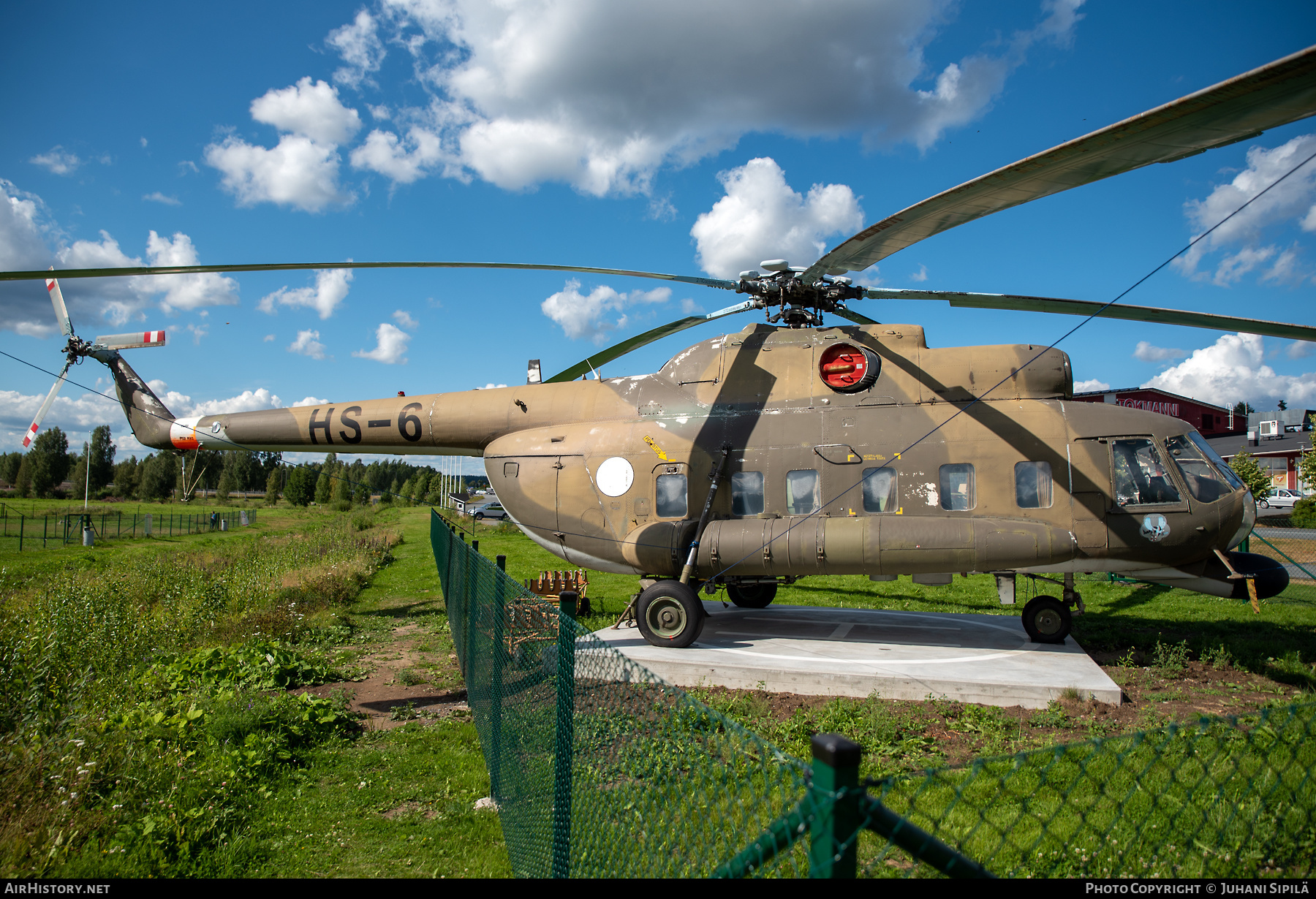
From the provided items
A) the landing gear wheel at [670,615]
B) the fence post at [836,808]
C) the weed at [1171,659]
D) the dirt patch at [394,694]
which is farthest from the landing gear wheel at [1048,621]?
the fence post at [836,808]

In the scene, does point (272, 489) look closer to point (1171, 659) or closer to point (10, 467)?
point (10, 467)

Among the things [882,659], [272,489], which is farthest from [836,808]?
[272,489]

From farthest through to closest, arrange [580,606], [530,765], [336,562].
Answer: [336,562] < [580,606] < [530,765]

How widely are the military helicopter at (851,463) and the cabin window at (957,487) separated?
20 mm

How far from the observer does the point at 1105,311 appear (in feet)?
24.7

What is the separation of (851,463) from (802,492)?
2.37 ft

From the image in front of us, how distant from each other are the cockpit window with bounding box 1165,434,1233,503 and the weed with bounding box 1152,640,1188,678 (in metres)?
1.88

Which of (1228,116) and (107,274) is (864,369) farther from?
(107,274)

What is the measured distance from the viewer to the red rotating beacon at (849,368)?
29.0 ft

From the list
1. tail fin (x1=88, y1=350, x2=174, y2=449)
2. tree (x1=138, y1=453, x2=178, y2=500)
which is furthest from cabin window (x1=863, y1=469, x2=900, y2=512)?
tree (x1=138, y1=453, x2=178, y2=500)

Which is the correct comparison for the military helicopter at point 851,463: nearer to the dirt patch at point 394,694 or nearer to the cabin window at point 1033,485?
the cabin window at point 1033,485

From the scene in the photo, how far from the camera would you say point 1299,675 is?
758 centimetres
